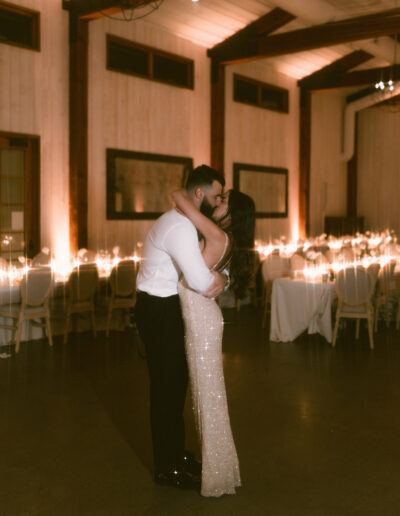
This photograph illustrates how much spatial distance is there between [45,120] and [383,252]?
569 cm

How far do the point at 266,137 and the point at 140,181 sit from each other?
3666 mm

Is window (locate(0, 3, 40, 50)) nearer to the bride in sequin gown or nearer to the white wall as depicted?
the white wall

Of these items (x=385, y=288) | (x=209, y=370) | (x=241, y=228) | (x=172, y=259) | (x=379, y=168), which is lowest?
(x=385, y=288)

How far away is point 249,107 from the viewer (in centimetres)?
1113

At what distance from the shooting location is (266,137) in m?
11.6

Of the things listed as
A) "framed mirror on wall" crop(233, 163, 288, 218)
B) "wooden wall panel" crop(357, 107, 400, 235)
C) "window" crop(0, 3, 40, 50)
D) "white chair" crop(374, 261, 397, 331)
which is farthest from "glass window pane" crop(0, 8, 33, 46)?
"wooden wall panel" crop(357, 107, 400, 235)

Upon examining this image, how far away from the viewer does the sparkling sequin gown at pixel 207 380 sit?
9.18 ft

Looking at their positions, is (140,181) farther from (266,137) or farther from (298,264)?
(266,137)

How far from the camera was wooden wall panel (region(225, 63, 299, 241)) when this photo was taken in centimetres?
1073

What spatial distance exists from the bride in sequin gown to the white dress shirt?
0.27 feet

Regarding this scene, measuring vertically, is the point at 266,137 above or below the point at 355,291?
above

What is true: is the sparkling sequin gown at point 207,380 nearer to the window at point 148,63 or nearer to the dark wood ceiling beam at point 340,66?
the window at point 148,63

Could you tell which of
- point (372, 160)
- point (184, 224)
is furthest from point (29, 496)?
point (372, 160)

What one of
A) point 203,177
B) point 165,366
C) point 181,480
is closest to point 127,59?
point 203,177
